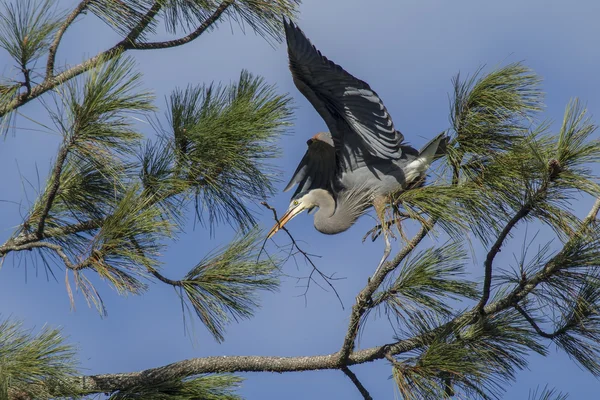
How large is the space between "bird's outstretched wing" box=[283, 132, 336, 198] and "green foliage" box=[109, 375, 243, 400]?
0.81 metres

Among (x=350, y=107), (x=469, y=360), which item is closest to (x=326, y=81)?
(x=350, y=107)

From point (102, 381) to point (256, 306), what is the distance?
18.1 inches

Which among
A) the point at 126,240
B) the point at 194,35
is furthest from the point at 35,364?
the point at 194,35

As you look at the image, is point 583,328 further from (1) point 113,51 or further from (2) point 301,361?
(1) point 113,51

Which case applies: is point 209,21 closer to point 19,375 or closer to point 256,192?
point 256,192

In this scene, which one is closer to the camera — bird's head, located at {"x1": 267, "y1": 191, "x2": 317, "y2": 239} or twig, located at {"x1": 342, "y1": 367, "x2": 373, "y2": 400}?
twig, located at {"x1": 342, "y1": 367, "x2": 373, "y2": 400}

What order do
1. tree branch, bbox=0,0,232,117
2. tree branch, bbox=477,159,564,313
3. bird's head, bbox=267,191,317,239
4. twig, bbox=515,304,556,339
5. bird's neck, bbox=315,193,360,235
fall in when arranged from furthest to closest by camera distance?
bird's head, bbox=267,191,317,239
bird's neck, bbox=315,193,360,235
tree branch, bbox=0,0,232,117
twig, bbox=515,304,556,339
tree branch, bbox=477,159,564,313

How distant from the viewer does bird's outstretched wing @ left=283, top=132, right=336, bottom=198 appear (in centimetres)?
329

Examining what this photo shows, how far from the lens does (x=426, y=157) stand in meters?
2.83

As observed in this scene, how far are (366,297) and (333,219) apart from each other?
0.71 meters

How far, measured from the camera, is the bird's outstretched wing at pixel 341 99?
2744mm

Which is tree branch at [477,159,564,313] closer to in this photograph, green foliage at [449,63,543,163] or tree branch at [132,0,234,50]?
green foliage at [449,63,543,163]

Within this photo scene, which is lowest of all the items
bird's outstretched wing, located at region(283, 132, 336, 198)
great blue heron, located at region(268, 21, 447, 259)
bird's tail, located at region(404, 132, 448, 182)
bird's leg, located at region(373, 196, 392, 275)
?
bird's leg, located at region(373, 196, 392, 275)

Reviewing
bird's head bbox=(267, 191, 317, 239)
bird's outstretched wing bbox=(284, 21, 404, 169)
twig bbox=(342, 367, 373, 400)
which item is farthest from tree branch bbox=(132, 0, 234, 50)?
twig bbox=(342, 367, 373, 400)
